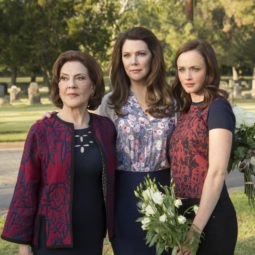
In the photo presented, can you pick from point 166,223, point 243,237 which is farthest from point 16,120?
point 166,223

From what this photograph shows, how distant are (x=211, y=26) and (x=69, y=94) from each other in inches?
1721

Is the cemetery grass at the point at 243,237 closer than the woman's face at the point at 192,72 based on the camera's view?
No

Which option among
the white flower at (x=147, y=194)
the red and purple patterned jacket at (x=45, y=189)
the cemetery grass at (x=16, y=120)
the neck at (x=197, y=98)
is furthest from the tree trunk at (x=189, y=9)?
the white flower at (x=147, y=194)

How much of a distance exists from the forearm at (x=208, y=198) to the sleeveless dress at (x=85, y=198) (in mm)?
633

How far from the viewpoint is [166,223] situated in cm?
304

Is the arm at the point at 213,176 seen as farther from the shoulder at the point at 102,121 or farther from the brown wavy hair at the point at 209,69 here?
the shoulder at the point at 102,121

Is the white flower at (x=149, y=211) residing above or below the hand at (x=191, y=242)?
above

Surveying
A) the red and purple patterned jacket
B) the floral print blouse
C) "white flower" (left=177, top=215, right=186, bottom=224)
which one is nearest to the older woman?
the red and purple patterned jacket

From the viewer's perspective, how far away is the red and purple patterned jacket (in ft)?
10.8

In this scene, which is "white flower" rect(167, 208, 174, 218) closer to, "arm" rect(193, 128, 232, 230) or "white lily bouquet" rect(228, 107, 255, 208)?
"arm" rect(193, 128, 232, 230)

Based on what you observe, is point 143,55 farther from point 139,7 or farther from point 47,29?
point 139,7

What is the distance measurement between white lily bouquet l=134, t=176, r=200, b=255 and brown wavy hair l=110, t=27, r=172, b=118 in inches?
31.2

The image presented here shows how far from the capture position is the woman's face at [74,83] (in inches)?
133

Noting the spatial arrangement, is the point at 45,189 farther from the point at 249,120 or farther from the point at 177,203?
the point at 249,120
